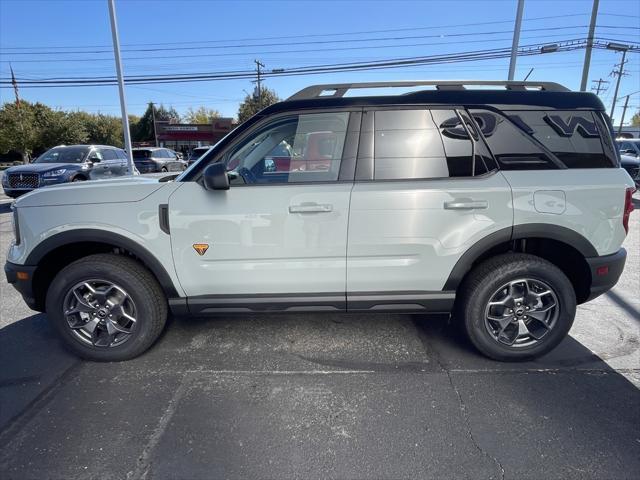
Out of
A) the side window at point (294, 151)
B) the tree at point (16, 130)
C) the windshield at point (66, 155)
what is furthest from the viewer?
the tree at point (16, 130)

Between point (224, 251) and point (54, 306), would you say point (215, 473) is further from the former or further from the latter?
point (54, 306)

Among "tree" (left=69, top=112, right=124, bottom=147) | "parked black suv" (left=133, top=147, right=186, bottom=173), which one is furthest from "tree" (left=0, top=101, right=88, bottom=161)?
"parked black suv" (left=133, top=147, right=186, bottom=173)

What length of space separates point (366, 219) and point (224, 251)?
1049 millimetres

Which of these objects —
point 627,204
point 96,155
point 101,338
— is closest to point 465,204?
point 627,204

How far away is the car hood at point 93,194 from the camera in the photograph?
268 centimetres

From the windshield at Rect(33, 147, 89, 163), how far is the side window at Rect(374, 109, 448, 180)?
464 inches

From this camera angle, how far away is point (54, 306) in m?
2.81

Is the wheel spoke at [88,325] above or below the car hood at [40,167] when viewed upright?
below

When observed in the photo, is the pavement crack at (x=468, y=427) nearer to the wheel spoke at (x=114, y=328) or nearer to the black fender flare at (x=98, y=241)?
the black fender flare at (x=98, y=241)

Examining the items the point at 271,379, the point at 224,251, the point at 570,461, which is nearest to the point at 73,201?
the point at 224,251

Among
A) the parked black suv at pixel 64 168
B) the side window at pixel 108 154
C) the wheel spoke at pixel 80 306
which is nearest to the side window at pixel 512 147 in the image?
the wheel spoke at pixel 80 306

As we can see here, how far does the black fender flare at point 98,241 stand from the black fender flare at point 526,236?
2.18 m

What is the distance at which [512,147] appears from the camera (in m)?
2.68

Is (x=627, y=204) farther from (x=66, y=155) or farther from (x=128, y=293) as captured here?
(x=66, y=155)
